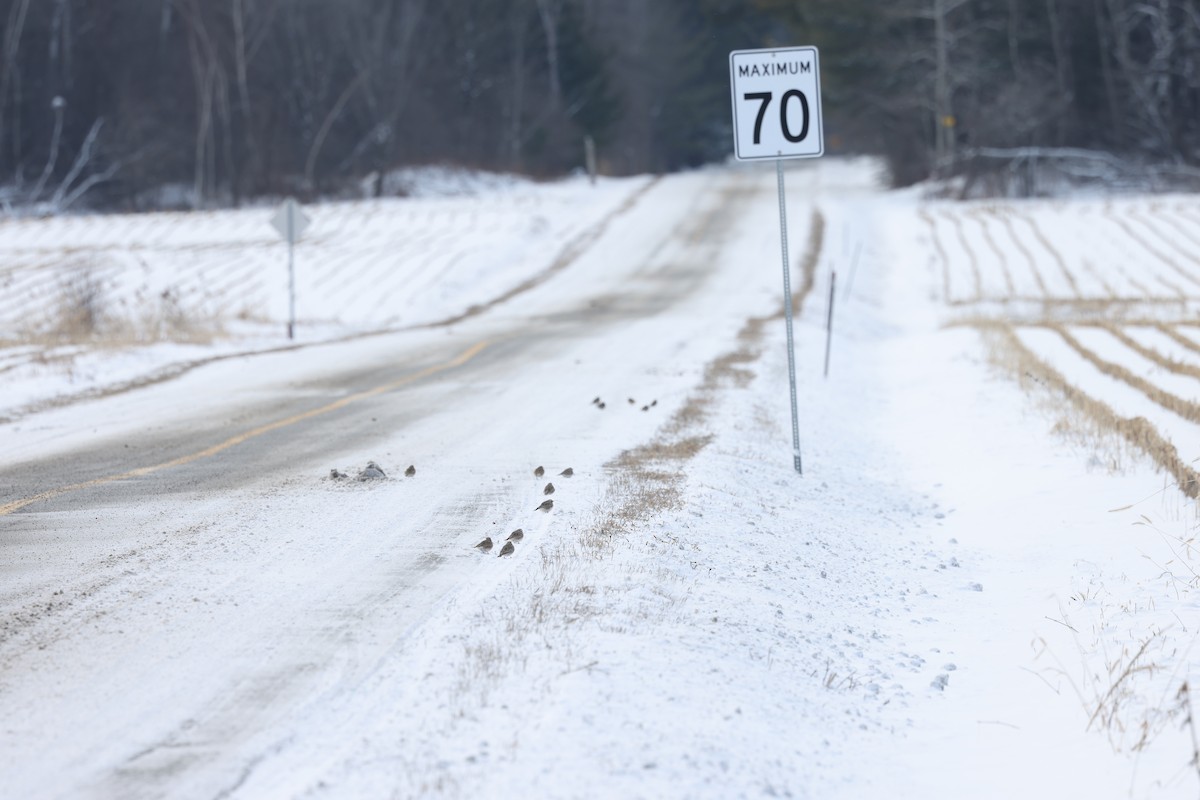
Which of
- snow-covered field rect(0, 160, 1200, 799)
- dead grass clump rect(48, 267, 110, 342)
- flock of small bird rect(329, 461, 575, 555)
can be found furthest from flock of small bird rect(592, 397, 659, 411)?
dead grass clump rect(48, 267, 110, 342)

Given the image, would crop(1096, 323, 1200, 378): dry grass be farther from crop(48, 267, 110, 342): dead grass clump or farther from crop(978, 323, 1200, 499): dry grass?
crop(48, 267, 110, 342): dead grass clump

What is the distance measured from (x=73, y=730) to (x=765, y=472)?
19.3 feet

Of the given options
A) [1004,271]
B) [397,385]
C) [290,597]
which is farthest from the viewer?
[1004,271]

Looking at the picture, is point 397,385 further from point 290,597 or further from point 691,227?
point 691,227

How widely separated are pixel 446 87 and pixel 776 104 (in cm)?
5324

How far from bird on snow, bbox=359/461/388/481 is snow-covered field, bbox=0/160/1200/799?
0.15 metres

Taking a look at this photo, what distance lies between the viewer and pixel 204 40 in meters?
49.7

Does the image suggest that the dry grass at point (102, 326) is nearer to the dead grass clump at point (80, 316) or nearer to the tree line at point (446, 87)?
the dead grass clump at point (80, 316)

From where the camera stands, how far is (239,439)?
1069cm

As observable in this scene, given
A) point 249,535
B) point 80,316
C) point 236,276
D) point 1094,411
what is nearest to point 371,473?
point 249,535

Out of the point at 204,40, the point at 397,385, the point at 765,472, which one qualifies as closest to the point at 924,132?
the point at 204,40

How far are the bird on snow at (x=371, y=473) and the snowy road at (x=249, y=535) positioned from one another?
169 millimetres

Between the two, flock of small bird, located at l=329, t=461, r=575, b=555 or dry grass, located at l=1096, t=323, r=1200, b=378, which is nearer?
flock of small bird, located at l=329, t=461, r=575, b=555

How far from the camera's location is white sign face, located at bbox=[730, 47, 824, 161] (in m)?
9.03
